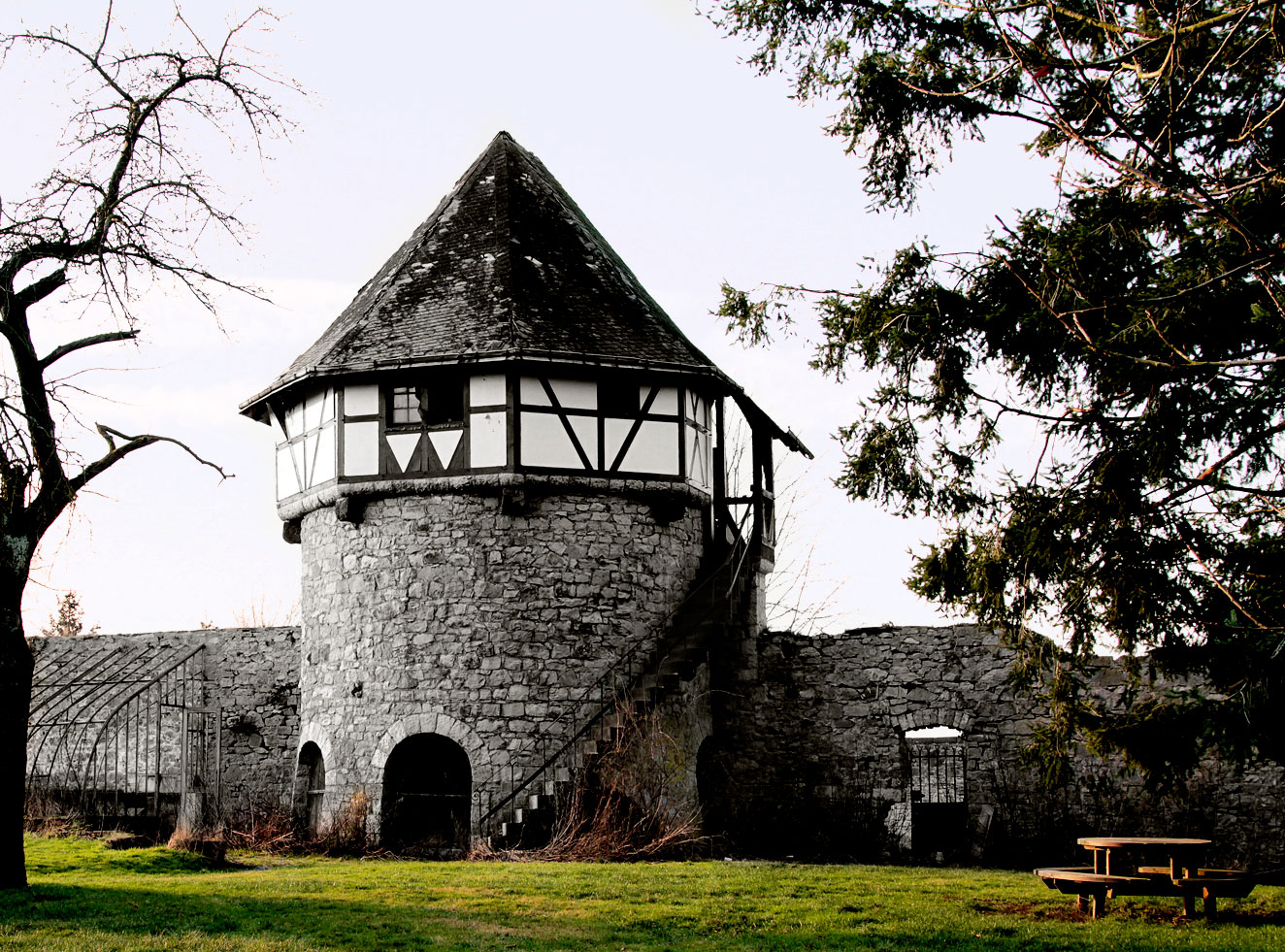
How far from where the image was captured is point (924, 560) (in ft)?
42.0

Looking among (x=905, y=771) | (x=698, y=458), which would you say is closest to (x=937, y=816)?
(x=905, y=771)

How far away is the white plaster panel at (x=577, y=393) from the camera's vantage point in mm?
19453

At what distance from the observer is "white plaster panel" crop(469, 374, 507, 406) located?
1923cm

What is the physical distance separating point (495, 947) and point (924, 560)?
480 cm

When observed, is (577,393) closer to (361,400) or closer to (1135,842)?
(361,400)

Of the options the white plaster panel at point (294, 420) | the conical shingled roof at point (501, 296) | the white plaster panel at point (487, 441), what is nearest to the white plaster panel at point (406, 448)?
the white plaster panel at point (487, 441)

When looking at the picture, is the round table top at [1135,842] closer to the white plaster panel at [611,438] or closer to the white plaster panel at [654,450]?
the white plaster panel at [654,450]

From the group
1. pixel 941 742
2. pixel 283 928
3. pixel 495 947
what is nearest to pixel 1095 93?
pixel 495 947

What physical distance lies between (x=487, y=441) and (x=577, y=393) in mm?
1309

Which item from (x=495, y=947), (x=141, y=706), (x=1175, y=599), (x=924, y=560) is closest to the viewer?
(x=495, y=947)

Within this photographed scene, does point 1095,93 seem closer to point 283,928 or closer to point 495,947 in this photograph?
point 495,947

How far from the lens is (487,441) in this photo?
63.0ft

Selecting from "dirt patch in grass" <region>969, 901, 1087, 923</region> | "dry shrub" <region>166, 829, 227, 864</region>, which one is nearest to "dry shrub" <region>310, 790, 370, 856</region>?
"dry shrub" <region>166, 829, 227, 864</region>

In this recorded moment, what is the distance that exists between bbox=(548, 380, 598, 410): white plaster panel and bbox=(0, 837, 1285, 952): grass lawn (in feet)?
20.3
